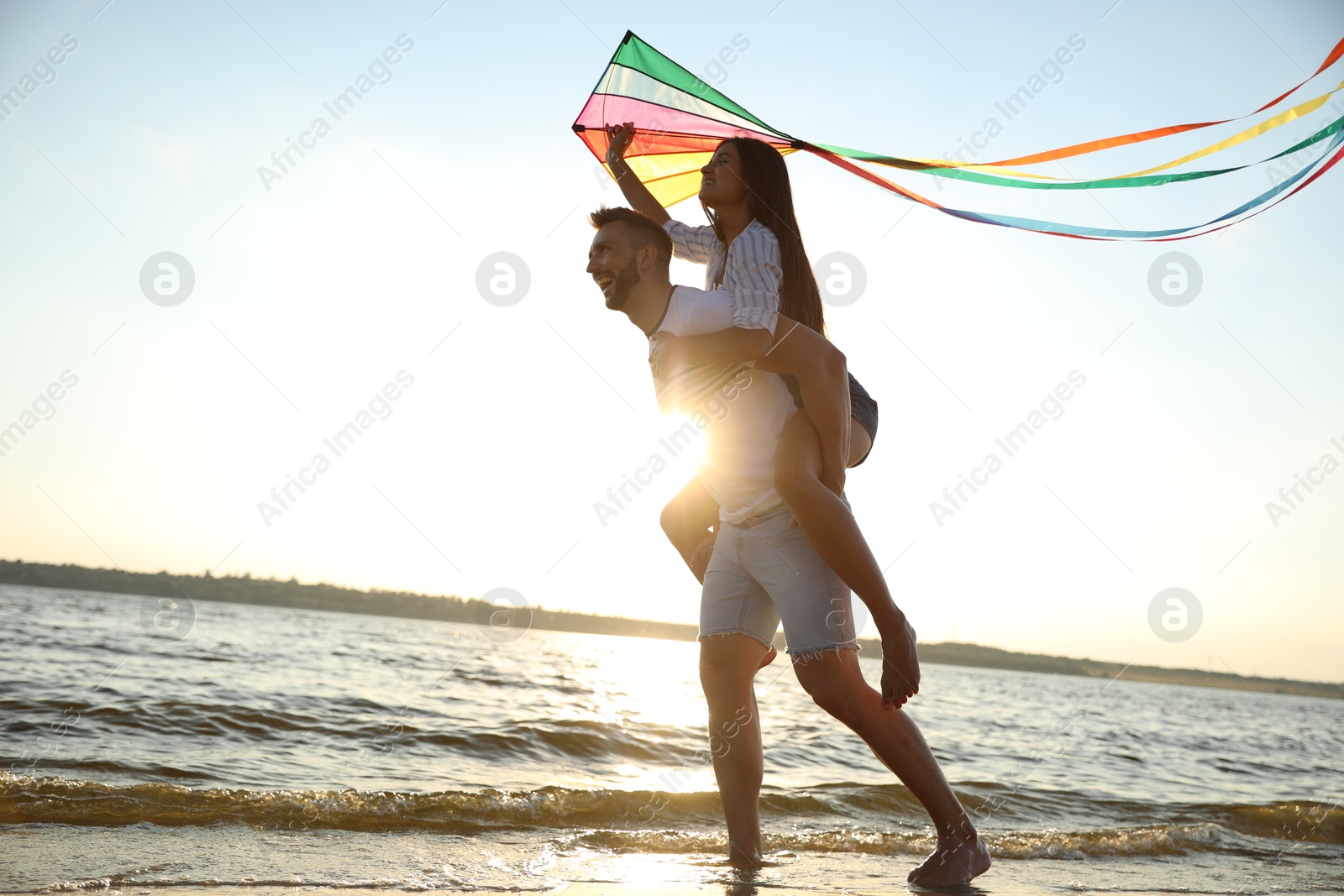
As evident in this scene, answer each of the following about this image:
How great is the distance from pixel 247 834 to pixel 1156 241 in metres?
4.24

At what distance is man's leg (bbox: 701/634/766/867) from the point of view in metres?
2.84

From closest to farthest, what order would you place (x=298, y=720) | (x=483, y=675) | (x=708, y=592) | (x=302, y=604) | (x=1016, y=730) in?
1. (x=708, y=592)
2. (x=298, y=720)
3. (x=1016, y=730)
4. (x=483, y=675)
5. (x=302, y=604)

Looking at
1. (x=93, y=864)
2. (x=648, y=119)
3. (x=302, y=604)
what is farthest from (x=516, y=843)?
(x=302, y=604)

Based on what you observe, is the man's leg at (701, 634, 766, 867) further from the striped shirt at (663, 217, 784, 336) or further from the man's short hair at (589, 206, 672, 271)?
the man's short hair at (589, 206, 672, 271)

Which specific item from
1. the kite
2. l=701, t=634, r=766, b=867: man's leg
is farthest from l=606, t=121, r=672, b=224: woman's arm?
l=701, t=634, r=766, b=867: man's leg

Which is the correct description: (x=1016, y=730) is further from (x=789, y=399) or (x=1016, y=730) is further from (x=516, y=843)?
(x=789, y=399)

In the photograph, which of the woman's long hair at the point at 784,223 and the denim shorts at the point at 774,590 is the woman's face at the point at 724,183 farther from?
the denim shorts at the point at 774,590

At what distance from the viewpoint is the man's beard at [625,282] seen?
8.98 ft

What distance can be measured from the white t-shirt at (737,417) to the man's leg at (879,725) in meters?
0.52

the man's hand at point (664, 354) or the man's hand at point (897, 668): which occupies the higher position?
the man's hand at point (664, 354)

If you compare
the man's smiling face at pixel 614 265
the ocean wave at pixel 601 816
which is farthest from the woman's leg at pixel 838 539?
the ocean wave at pixel 601 816

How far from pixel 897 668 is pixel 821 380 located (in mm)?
910

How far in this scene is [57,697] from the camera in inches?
316

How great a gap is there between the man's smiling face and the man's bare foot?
2066 mm
